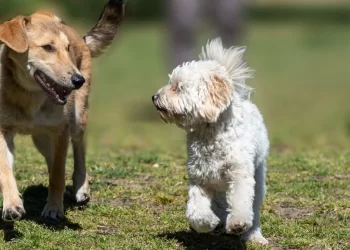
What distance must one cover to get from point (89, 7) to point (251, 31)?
28.3 feet

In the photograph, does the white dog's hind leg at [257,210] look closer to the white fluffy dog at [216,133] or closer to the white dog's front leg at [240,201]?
the white fluffy dog at [216,133]

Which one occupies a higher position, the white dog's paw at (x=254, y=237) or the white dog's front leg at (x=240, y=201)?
the white dog's front leg at (x=240, y=201)

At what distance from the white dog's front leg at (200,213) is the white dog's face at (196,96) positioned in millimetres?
491

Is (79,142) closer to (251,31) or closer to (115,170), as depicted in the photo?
(115,170)

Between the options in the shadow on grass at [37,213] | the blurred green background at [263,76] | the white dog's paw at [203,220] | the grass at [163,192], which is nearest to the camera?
the white dog's paw at [203,220]

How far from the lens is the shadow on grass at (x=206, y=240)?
604cm

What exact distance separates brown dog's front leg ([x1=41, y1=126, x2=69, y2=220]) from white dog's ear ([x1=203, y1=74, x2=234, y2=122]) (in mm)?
1600

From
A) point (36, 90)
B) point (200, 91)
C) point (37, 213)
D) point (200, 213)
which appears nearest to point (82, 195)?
point (37, 213)

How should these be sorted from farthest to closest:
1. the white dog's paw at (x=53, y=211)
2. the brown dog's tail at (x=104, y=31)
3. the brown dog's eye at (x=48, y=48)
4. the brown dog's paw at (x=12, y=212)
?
the brown dog's tail at (x=104, y=31) < the white dog's paw at (x=53, y=211) < the brown dog's eye at (x=48, y=48) < the brown dog's paw at (x=12, y=212)

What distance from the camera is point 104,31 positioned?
824 cm

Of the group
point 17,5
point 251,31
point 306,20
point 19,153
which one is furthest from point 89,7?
point 19,153

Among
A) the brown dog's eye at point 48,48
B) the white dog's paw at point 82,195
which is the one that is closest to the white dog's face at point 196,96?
the brown dog's eye at point 48,48

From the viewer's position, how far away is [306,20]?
44.0 metres

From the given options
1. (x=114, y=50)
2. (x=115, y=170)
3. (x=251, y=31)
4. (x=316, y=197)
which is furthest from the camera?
(x=251, y=31)
